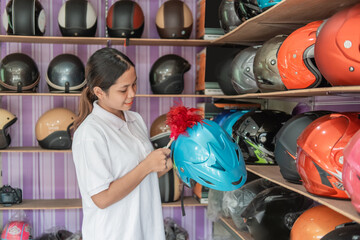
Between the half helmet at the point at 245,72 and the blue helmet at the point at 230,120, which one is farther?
the blue helmet at the point at 230,120

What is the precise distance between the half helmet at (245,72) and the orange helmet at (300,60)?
2.22 ft

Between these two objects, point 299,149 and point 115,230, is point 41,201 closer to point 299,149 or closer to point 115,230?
point 115,230

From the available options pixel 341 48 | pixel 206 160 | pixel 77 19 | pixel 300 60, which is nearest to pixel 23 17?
pixel 77 19

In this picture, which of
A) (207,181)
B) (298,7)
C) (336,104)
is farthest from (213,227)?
(298,7)

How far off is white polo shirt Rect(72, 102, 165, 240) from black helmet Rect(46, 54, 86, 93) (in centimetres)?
137

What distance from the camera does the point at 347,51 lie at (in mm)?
1522

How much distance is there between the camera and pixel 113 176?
1.98 meters

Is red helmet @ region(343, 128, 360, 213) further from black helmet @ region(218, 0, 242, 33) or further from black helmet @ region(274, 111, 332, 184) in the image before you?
black helmet @ region(218, 0, 242, 33)

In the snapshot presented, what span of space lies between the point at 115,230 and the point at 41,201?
196 cm

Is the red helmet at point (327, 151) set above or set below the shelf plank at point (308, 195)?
above

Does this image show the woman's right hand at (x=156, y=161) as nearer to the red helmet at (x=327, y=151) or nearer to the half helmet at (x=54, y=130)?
the red helmet at (x=327, y=151)

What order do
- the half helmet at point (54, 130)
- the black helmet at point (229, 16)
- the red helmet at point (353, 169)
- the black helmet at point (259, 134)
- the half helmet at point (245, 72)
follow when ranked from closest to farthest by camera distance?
1. the red helmet at point (353, 169)
2. the black helmet at point (259, 134)
3. the half helmet at point (245, 72)
4. the black helmet at point (229, 16)
5. the half helmet at point (54, 130)

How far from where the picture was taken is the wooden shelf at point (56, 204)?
3.47 m

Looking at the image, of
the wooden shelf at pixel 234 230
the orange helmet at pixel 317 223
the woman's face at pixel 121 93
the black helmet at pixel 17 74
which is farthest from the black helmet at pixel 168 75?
the orange helmet at pixel 317 223
